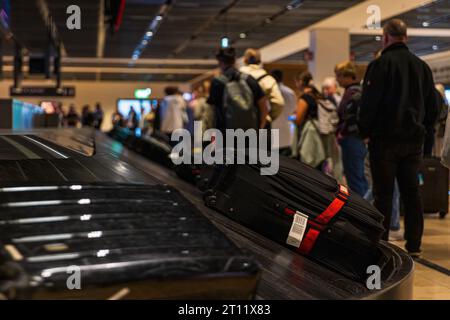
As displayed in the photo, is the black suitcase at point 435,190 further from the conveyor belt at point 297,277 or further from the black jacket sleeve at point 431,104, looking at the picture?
the conveyor belt at point 297,277

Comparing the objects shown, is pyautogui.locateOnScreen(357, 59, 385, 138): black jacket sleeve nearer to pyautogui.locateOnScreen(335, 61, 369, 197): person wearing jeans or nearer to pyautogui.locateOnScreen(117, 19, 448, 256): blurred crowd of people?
pyautogui.locateOnScreen(117, 19, 448, 256): blurred crowd of people

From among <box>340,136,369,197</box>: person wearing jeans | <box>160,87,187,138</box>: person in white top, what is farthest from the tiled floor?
<box>160,87,187,138</box>: person in white top

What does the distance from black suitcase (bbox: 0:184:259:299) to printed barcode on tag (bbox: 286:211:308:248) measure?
0.79 metres

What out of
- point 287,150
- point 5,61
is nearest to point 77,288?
point 287,150

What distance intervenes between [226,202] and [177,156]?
3.10 meters

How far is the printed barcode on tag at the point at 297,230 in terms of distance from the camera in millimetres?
2895

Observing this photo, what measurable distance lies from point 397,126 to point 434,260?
0.99m

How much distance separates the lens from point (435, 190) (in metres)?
7.36

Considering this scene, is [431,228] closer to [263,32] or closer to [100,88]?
[263,32]

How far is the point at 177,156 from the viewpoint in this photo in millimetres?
6383

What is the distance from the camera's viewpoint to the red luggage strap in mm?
2877

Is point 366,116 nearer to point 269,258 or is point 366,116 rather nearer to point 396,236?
point 396,236

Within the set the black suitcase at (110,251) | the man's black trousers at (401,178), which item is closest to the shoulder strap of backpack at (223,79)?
the man's black trousers at (401,178)

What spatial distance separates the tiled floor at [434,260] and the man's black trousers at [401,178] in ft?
0.91
